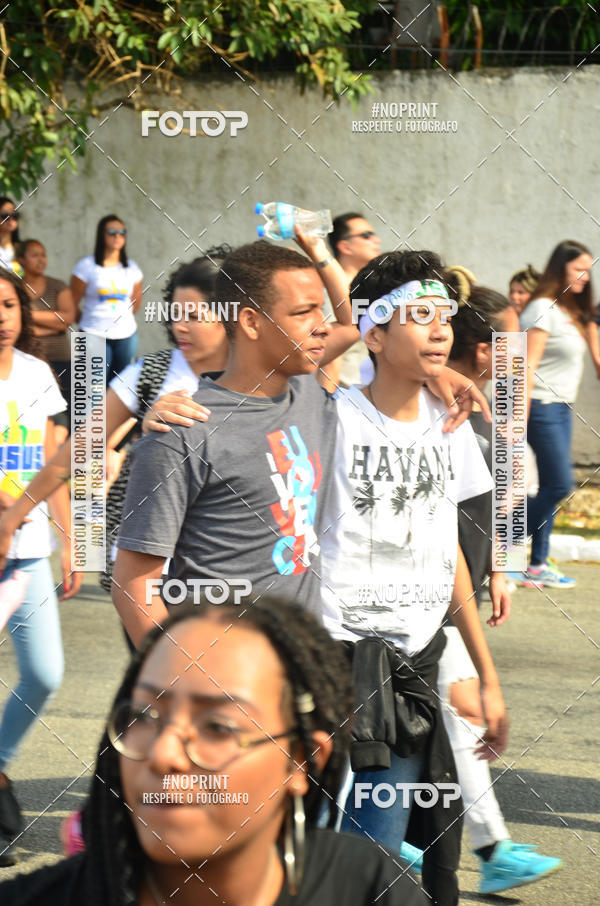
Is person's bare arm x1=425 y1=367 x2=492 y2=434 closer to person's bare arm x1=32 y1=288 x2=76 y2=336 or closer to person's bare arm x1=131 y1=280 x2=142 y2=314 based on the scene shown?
person's bare arm x1=32 y1=288 x2=76 y2=336

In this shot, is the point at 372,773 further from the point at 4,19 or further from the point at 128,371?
the point at 4,19

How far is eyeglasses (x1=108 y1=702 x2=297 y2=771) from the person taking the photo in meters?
1.45

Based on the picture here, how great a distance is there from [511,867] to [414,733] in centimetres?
66

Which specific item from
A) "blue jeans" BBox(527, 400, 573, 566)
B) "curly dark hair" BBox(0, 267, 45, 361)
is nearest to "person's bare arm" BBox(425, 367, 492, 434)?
"curly dark hair" BBox(0, 267, 45, 361)

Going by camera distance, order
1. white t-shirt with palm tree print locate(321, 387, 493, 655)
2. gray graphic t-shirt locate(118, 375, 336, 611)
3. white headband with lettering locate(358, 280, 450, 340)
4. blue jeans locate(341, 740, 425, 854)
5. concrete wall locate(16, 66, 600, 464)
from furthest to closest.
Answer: concrete wall locate(16, 66, 600, 464), white headband with lettering locate(358, 280, 450, 340), white t-shirt with palm tree print locate(321, 387, 493, 655), blue jeans locate(341, 740, 425, 854), gray graphic t-shirt locate(118, 375, 336, 611)

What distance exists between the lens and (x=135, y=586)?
2715 millimetres

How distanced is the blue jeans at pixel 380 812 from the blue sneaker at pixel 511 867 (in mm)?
510

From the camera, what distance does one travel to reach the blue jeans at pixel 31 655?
3641 millimetres

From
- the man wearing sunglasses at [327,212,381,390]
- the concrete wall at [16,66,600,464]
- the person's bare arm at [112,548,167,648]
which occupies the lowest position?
the person's bare arm at [112,548,167,648]

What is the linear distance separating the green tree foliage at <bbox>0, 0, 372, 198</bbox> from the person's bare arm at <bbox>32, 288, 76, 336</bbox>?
0.95 meters

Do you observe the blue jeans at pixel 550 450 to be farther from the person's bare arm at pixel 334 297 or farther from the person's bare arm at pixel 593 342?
the person's bare arm at pixel 334 297

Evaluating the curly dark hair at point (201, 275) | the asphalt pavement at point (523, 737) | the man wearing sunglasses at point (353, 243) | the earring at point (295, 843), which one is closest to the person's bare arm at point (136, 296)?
the asphalt pavement at point (523, 737)

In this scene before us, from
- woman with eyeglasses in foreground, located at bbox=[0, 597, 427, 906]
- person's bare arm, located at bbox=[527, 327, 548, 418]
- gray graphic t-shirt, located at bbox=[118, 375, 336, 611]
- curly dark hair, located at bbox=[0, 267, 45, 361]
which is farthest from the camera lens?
person's bare arm, located at bbox=[527, 327, 548, 418]

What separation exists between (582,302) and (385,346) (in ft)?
11.8
